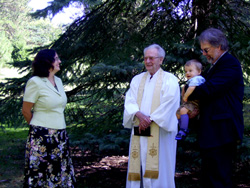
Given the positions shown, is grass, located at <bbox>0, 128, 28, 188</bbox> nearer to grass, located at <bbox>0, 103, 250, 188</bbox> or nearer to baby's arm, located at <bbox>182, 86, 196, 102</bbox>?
grass, located at <bbox>0, 103, 250, 188</bbox>

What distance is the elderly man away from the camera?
361cm

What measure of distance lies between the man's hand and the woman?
919 mm

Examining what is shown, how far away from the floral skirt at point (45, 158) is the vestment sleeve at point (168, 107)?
46.2 inches

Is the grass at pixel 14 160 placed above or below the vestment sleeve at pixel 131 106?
below

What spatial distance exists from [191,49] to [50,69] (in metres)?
2.27

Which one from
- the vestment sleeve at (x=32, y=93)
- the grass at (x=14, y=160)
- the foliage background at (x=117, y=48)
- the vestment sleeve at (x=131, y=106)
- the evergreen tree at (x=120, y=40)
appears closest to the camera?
the vestment sleeve at (x=32, y=93)

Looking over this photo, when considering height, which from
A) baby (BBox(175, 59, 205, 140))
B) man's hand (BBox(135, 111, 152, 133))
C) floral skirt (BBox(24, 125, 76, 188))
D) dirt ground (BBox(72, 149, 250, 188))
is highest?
baby (BBox(175, 59, 205, 140))

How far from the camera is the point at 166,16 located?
5445 mm

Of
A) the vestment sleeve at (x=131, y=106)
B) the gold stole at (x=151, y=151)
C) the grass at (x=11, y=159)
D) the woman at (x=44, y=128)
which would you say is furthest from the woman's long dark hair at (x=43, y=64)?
the grass at (x=11, y=159)

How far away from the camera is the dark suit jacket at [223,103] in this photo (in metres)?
2.52

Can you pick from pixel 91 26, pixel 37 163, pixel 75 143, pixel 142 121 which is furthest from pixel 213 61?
pixel 91 26

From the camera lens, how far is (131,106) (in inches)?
146

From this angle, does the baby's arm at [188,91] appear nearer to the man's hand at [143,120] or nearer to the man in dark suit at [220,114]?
the man in dark suit at [220,114]

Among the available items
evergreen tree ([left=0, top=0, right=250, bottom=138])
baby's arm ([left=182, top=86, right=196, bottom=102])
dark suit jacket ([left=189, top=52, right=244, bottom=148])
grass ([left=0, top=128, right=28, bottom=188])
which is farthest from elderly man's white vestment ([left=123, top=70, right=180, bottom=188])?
grass ([left=0, top=128, right=28, bottom=188])
